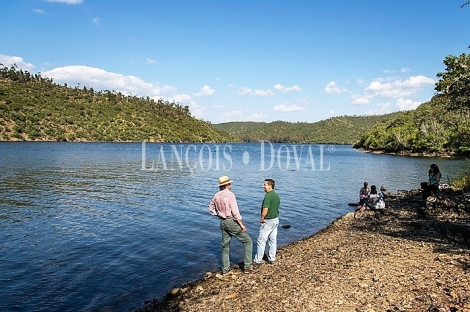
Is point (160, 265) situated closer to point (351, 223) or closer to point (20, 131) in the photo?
point (351, 223)

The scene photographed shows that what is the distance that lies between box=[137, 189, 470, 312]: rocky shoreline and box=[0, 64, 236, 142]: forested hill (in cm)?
12527

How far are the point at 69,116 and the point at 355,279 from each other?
6090 inches

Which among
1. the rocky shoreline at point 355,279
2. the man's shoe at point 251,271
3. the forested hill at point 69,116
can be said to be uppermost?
the forested hill at point 69,116

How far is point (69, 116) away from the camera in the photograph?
144m

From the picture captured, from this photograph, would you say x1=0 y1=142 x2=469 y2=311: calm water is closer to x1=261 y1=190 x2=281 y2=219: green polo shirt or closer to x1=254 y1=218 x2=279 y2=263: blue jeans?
x1=254 y1=218 x2=279 y2=263: blue jeans

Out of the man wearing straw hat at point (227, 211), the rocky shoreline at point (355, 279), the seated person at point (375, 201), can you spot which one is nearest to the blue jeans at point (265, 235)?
the rocky shoreline at point (355, 279)

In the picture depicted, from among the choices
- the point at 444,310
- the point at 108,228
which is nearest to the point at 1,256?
the point at 108,228

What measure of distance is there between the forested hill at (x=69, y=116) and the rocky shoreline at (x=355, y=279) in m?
125

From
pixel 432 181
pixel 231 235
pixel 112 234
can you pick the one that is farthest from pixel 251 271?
pixel 432 181

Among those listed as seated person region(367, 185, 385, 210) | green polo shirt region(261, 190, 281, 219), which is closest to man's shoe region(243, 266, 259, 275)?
green polo shirt region(261, 190, 281, 219)

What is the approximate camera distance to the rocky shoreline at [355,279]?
786cm

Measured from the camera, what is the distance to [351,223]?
1886cm

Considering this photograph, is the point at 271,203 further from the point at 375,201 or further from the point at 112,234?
the point at 375,201

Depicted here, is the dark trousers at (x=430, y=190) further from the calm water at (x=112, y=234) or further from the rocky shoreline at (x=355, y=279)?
the calm water at (x=112, y=234)
